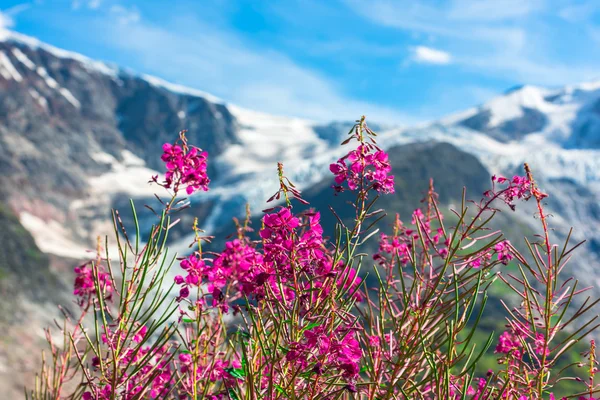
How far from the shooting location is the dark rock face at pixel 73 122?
257ft

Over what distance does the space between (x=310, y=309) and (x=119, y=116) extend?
136142 mm

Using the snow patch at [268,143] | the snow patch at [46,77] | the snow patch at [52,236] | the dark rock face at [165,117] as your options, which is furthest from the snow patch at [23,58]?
the snow patch at [52,236]

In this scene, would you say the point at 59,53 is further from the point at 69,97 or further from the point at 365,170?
the point at 365,170

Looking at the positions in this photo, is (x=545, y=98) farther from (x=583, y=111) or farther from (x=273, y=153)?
(x=273, y=153)

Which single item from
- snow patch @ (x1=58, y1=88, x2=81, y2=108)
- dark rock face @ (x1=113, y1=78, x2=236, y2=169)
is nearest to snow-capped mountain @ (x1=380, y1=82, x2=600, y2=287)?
dark rock face @ (x1=113, y1=78, x2=236, y2=169)

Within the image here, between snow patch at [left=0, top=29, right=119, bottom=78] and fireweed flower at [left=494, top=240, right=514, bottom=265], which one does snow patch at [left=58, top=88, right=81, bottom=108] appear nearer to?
snow patch at [left=0, top=29, right=119, bottom=78]

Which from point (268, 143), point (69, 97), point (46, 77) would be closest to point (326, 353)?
point (69, 97)

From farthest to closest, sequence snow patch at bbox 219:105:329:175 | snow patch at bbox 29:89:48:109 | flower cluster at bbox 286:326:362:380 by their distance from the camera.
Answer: snow patch at bbox 219:105:329:175 < snow patch at bbox 29:89:48:109 < flower cluster at bbox 286:326:362:380

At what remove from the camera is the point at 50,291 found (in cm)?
4231

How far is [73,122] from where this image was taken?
104 m

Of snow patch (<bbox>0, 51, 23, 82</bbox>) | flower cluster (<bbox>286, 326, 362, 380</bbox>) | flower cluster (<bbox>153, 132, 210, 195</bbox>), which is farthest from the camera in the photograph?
snow patch (<bbox>0, 51, 23, 82</bbox>)

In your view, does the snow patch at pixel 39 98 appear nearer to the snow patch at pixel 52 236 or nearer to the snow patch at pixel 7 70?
the snow patch at pixel 7 70

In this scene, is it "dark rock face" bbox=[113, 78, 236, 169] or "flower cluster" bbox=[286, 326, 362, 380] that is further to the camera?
"dark rock face" bbox=[113, 78, 236, 169]

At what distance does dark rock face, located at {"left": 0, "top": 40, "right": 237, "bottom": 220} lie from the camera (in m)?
78.2
